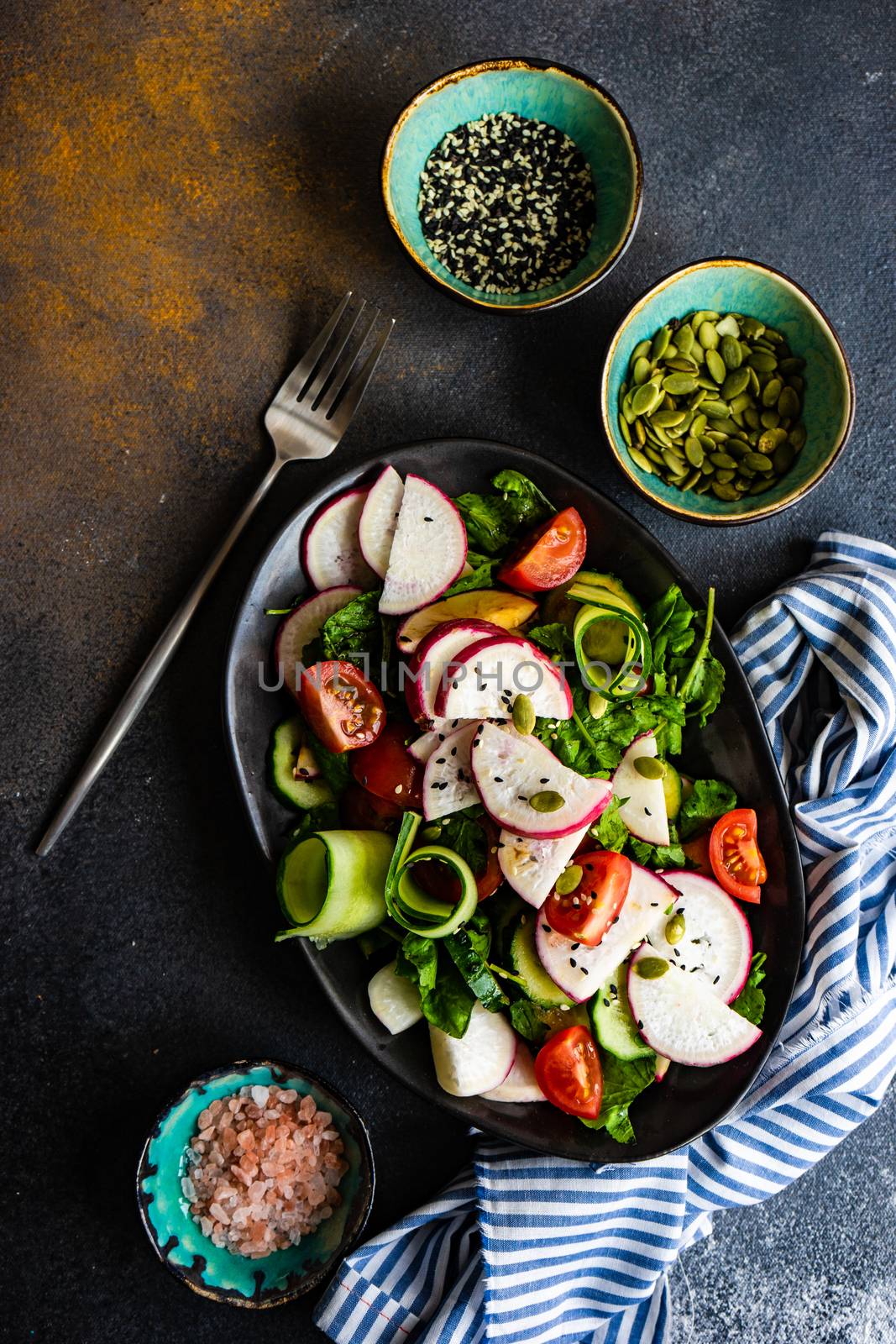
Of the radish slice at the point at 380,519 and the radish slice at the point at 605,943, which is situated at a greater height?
the radish slice at the point at 380,519

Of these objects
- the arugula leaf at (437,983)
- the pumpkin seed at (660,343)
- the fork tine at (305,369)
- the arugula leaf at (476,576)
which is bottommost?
the arugula leaf at (437,983)

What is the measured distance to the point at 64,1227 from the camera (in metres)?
2.31

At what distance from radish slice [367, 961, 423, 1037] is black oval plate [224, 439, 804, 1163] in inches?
1.9

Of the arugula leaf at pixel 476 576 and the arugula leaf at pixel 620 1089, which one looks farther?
the arugula leaf at pixel 476 576

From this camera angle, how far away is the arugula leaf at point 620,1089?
2133 millimetres

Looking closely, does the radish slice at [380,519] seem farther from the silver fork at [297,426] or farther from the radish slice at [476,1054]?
the radish slice at [476,1054]

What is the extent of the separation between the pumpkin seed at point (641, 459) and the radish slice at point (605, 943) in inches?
37.8

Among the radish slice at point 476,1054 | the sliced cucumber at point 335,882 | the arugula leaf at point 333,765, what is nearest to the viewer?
the sliced cucumber at point 335,882

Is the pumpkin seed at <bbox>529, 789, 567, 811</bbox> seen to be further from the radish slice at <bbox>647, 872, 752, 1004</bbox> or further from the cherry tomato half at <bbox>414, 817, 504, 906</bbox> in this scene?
the radish slice at <bbox>647, 872, 752, 1004</bbox>

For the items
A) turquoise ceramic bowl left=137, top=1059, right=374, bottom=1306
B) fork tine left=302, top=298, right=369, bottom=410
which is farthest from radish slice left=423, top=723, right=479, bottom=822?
fork tine left=302, top=298, right=369, bottom=410

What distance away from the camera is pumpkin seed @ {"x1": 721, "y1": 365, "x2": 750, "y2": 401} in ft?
7.81

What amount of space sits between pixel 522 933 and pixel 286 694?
2.51ft

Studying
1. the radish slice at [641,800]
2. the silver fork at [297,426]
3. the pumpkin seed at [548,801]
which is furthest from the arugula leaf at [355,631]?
the radish slice at [641,800]

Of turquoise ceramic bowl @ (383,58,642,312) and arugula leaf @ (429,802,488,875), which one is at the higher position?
turquoise ceramic bowl @ (383,58,642,312)
